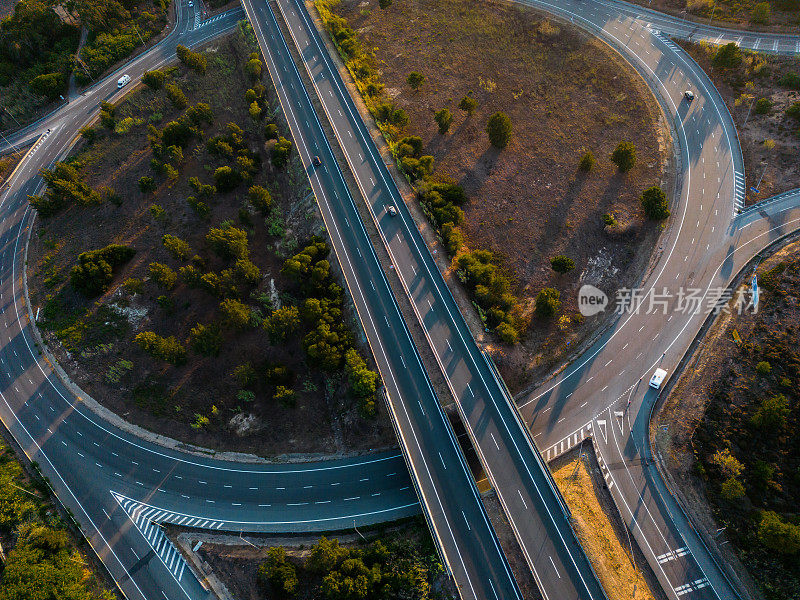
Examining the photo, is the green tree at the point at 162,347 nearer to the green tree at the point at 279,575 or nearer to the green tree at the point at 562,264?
the green tree at the point at 279,575

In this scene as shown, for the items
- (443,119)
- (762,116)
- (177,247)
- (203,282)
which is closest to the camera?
(203,282)

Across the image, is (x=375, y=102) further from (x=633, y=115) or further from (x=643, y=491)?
(x=643, y=491)

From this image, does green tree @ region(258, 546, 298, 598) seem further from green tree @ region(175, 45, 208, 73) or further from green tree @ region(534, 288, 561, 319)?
green tree @ region(175, 45, 208, 73)

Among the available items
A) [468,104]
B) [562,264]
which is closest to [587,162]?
[562,264]

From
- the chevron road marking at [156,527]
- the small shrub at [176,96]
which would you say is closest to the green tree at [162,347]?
the chevron road marking at [156,527]

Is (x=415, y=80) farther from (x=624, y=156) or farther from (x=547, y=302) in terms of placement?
(x=547, y=302)

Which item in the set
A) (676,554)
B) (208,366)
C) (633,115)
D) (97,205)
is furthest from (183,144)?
(676,554)

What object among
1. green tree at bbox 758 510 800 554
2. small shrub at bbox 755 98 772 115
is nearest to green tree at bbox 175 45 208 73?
small shrub at bbox 755 98 772 115
